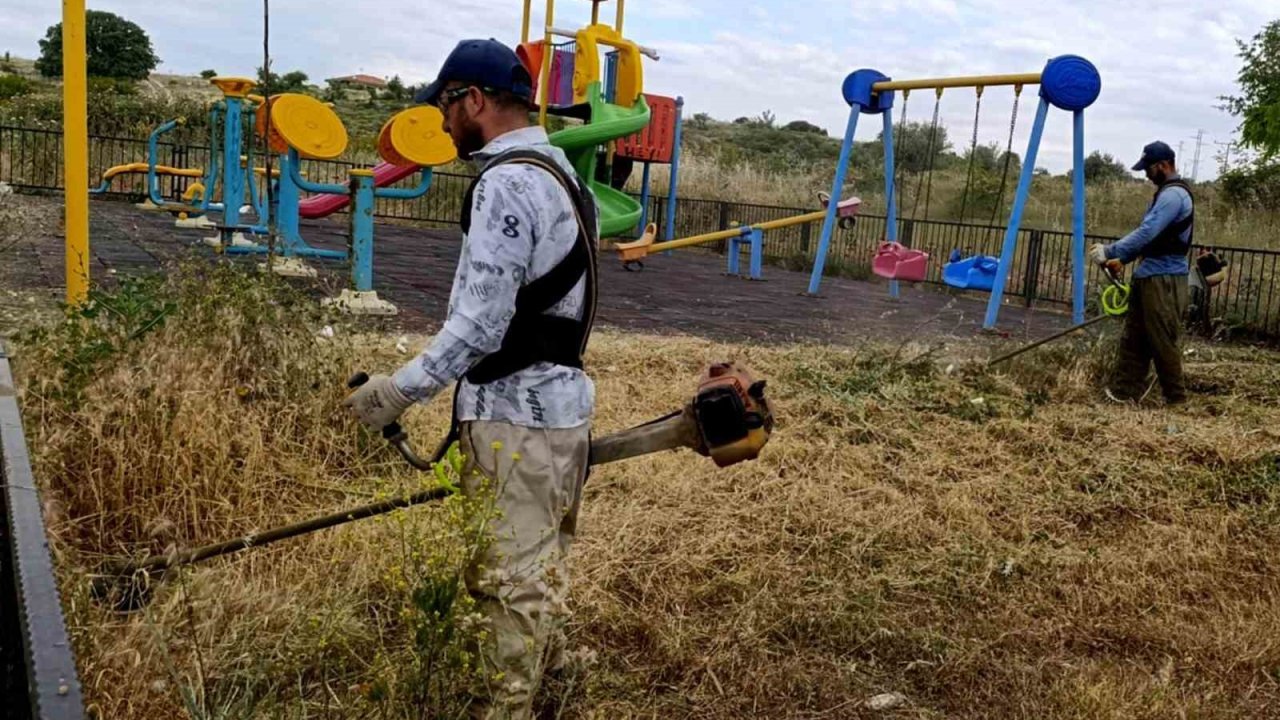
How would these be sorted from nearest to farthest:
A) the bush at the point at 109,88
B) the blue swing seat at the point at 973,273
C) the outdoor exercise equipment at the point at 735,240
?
the blue swing seat at the point at 973,273, the outdoor exercise equipment at the point at 735,240, the bush at the point at 109,88

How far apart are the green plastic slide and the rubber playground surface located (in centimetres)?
71

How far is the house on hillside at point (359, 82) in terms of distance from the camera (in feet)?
154

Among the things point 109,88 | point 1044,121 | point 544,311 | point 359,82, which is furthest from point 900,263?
point 359,82

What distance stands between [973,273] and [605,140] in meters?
4.03

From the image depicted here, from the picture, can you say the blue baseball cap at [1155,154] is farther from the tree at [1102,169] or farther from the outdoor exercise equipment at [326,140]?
the tree at [1102,169]

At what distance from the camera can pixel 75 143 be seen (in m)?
4.77

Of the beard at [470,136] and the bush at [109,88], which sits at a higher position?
the bush at [109,88]

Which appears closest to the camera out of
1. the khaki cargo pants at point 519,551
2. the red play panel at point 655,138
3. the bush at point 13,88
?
the khaki cargo pants at point 519,551

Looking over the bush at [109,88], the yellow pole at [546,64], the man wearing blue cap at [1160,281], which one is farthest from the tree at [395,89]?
the man wearing blue cap at [1160,281]

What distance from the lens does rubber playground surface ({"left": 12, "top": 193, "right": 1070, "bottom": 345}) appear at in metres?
8.73

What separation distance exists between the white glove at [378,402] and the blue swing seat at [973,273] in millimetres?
9096

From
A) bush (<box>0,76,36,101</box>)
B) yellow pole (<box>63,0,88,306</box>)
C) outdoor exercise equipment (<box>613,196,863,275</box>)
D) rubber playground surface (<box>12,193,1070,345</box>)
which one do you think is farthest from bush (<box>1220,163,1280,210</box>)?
bush (<box>0,76,36,101</box>)

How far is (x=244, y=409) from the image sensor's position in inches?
157

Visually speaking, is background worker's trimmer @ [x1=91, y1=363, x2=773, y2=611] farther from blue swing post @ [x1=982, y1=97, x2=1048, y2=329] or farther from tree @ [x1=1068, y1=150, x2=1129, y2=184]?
tree @ [x1=1068, y1=150, x2=1129, y2=184]
